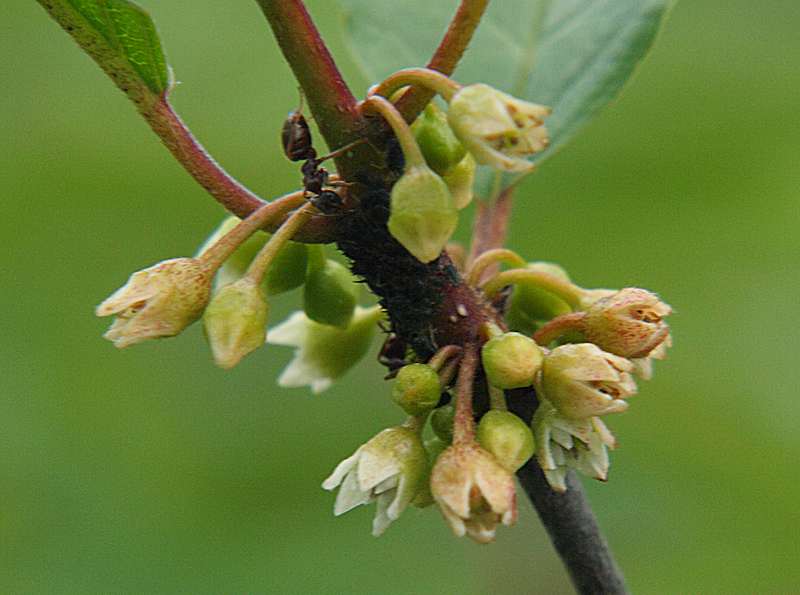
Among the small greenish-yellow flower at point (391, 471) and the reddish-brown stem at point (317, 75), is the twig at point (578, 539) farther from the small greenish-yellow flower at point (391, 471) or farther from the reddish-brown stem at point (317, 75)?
the reddish-brown stem at point (317, 75)

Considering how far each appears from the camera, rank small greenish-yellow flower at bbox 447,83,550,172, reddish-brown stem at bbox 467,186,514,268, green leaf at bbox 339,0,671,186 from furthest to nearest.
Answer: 1. green leaf at bbox 339,0,671,186
2. reddish-brown stem at bbox 467,186,514,268
3. small greenish-yellow flower at bbox 447,83,550,172

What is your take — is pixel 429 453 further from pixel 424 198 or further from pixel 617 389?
pixel 424 198

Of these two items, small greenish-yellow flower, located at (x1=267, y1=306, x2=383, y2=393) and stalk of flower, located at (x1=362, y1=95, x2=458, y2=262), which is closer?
stalk of flower, located at (x1=362, y1=95, x2=458, y2=262)

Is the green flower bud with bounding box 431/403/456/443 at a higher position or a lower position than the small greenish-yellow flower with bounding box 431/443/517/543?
higher

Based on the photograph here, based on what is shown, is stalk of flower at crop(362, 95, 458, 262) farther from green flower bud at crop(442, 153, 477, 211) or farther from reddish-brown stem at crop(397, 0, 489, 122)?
Result: green flower bud at crop(442, 153, 477, 211)

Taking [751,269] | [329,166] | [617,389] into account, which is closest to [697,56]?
[751,269]

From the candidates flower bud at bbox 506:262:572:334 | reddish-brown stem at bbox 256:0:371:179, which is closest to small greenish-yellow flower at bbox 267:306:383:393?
flower bud at bbox 506:262:572:334
